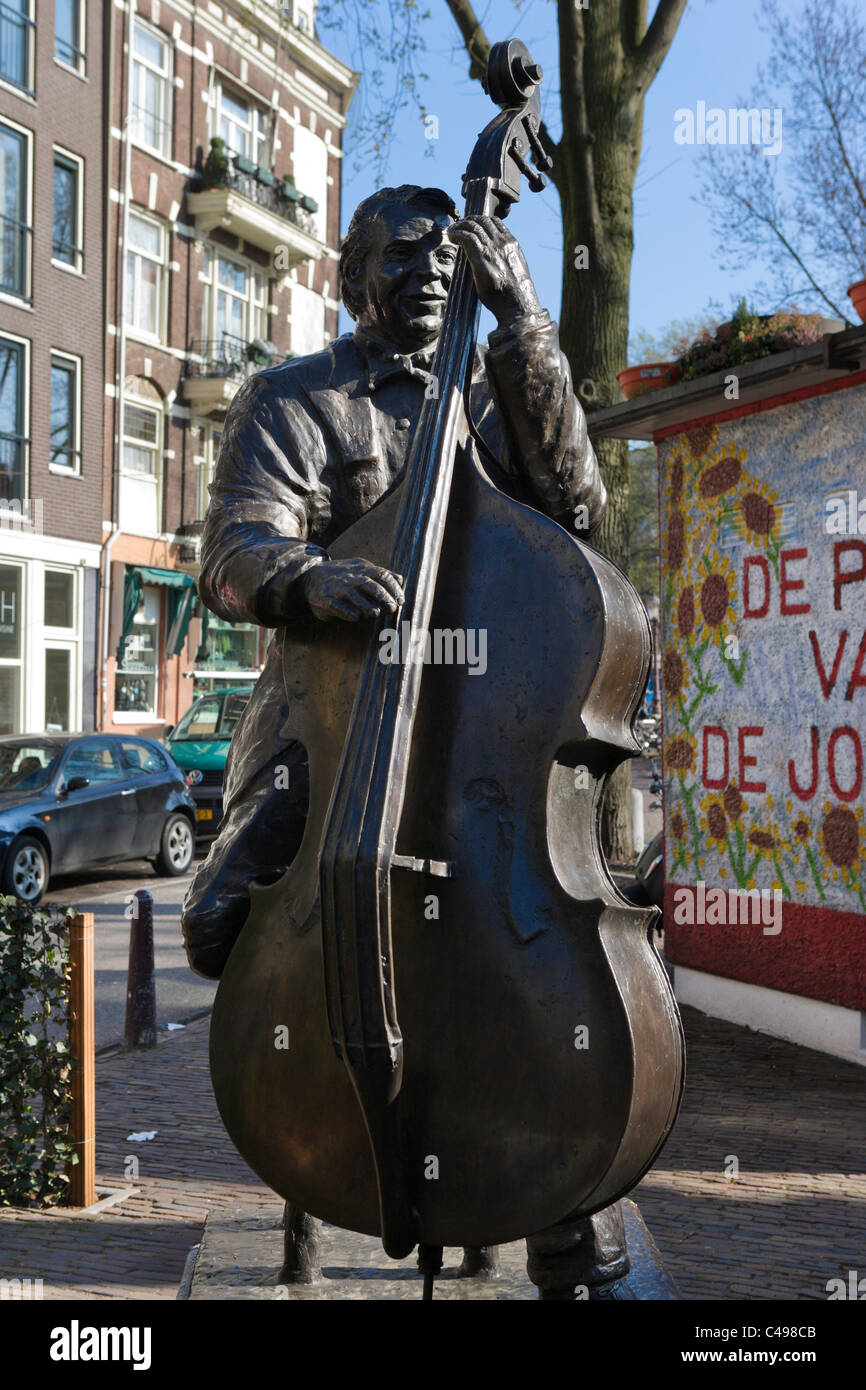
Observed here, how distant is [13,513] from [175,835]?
27.9 feet

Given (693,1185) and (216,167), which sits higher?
(216,167)

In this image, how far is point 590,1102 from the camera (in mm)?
2182

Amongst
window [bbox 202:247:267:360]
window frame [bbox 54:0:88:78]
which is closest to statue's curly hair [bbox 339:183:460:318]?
window frame [bbox 54:0:88:78]

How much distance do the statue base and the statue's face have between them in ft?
6.47

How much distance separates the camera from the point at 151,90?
938 inches

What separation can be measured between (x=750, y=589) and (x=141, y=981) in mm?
3791

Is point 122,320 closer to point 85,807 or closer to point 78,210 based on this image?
point 78,210

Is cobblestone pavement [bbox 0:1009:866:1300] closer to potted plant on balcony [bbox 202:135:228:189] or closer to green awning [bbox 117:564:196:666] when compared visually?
green awning [bbox 117:564:196:666]

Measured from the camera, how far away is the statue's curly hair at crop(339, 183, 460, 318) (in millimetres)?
2883

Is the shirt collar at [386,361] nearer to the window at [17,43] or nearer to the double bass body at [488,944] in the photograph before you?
the double bass body at [488,944]

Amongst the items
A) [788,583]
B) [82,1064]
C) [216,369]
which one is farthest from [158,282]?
[82,1064]

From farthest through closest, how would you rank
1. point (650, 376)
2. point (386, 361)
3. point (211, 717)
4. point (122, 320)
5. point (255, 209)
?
point (255, 209), point (122, 320), point (211, 717), point (650, 376), point (386, 361)
